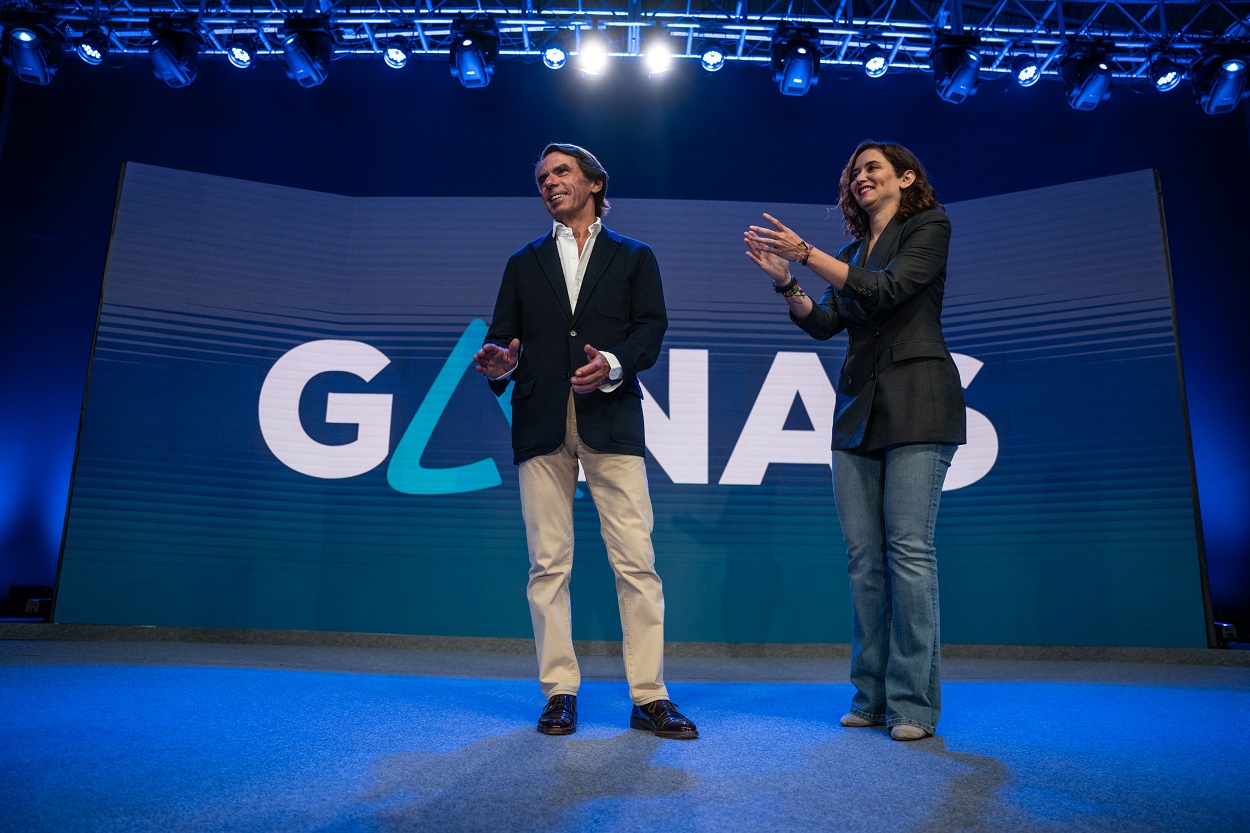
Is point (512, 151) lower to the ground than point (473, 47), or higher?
lower

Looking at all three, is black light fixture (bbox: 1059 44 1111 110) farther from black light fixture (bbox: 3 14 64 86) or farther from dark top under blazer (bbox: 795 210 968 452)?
black light fixture (bbox: 3 14 64 86)

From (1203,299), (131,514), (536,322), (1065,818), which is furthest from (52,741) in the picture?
(1203,299)

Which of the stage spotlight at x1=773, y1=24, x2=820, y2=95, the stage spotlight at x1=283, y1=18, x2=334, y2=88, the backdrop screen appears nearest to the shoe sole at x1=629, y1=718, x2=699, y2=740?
the backdrop screen

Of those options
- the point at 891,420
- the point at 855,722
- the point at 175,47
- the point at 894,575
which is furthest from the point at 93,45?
the point at 855,722

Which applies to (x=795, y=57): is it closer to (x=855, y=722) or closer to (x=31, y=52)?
(x=855, y=722)

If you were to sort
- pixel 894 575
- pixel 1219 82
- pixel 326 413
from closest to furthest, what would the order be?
pixel 894 575 → pixel 326 413 → pixel 1219 82

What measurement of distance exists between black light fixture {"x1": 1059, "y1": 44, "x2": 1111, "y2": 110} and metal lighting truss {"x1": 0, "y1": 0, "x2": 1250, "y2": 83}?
0.10 ft

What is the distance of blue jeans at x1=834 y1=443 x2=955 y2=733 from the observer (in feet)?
6.80

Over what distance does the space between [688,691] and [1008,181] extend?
12.1ft

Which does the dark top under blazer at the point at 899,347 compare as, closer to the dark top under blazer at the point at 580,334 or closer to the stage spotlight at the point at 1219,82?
the dark top under blazer at the point at 580,334

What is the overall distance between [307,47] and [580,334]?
3.36 m

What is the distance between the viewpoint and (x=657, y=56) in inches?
184

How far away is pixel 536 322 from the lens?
2373mm

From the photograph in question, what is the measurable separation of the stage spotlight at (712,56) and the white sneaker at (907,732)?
12.7 ft
